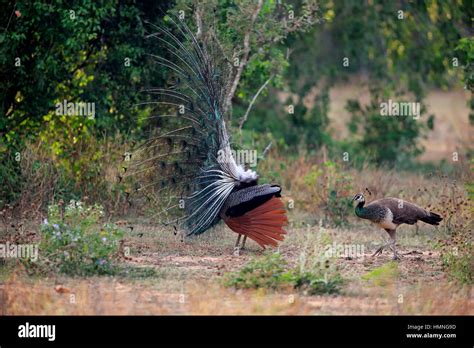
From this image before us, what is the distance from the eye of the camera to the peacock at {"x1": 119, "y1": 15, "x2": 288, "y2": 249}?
35.7 ft

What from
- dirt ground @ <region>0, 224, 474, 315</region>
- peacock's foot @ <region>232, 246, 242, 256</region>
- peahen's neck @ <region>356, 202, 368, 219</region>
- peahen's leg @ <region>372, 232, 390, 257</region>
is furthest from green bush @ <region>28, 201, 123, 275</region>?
peahen's leg @ <region>372, 232, 390, 257</region>

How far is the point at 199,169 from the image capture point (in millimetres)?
11281

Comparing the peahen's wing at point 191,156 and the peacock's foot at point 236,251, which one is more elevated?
the peahen's wing at point 191,156

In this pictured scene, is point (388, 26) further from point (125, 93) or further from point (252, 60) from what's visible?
point (125, 93)

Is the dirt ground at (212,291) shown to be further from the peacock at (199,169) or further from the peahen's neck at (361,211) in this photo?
the peahen's neck at (361,211)

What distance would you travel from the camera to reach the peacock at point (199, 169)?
10.9 metres

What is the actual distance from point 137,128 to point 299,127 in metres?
6.33

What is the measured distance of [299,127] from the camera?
64.8 feet

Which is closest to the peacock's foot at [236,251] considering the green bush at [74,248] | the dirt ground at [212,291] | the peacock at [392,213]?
the dirt ground at [212,291]

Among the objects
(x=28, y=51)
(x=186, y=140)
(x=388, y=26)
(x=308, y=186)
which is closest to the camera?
(x=186, y=140)
